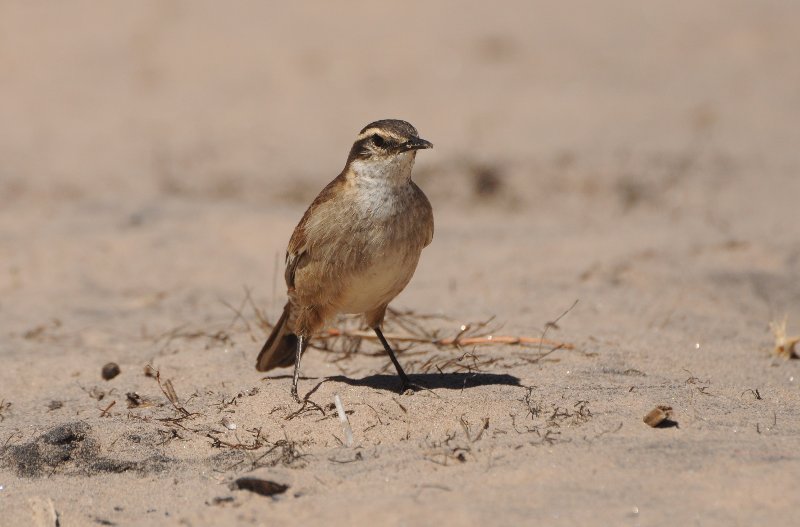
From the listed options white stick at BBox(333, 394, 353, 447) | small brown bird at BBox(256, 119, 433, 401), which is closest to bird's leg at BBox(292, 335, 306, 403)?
small brown bird at BBox(256, 119, 433, 401)

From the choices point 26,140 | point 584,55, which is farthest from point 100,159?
point 584,55

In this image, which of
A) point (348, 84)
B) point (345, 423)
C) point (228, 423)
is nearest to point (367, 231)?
point (345, 423)

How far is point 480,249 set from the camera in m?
9.50

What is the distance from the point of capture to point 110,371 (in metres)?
6.11

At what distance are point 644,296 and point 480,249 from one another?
Result: 2091 mm

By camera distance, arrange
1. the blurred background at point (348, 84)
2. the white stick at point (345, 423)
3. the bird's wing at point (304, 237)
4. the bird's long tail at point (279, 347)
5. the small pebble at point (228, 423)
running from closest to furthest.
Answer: the white stick at point (345, 423)
the small pebble at point (228, 423)
the bird's wing at point (304, 237)
the bird's long tail at point (279, 347)
the blurred background at point (348, 84)

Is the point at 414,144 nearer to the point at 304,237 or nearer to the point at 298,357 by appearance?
the point at 304,237

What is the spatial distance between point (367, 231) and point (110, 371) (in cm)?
183

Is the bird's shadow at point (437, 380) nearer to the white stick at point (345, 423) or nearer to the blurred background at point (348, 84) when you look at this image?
the white stick at point (345, 423)

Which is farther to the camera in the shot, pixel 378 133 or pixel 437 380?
pixel 437 380

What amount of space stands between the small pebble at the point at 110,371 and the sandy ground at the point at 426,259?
5cm

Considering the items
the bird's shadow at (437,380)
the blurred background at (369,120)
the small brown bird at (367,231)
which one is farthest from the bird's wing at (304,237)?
the blurred background at (369,120)

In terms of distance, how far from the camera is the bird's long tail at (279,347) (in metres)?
6.08

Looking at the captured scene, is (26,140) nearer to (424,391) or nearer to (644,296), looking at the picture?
(644,296)
